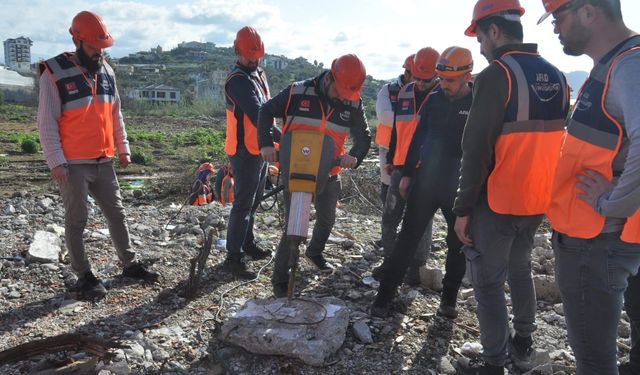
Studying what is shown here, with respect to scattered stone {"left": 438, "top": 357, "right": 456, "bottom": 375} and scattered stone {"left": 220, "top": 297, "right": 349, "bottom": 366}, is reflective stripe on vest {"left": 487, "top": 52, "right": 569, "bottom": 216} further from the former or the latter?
scattered stone {"left": 220, "top": 297, "right": 349, "bottom": 366}

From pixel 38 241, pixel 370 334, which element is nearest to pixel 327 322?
pixel 370 334

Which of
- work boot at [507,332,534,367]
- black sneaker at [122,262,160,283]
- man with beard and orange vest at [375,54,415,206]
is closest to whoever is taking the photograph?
work boot at [507,332,534,367]

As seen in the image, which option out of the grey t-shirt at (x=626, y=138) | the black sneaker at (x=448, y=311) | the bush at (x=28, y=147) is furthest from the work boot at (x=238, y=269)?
the bush at (x=28, y=147)

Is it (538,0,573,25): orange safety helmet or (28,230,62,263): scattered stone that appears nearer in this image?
(538,0,573,25): orange safety helmet

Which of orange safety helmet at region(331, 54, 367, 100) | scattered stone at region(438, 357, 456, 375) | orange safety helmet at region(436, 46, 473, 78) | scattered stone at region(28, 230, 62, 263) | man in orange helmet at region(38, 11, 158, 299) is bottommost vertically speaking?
scattered stone at region(438, 357, 456, 375)

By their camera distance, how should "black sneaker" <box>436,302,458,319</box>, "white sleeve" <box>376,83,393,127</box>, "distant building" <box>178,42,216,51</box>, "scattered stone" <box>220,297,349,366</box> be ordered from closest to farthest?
"scattered stone" <box>220,297,349,366</box> → "black sneaker" <box>436,302,458,319</box> → "white sleeve" <box>376,83,393,127</box> → "distant building" <box>178,42,216,51</box>

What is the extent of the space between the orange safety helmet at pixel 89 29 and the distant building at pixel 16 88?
5094 cm

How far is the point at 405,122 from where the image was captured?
185 inches

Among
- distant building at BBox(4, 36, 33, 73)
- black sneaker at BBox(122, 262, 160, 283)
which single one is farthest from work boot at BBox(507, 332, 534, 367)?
distant building at BBox(4, 36, 33, 73)

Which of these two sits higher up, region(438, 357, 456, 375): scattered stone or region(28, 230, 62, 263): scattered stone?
region(28, 230, 62, 263): scattered stone

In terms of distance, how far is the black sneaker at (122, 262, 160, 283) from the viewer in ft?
14.5

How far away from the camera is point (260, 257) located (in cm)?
515

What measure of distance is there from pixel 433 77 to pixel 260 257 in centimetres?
248

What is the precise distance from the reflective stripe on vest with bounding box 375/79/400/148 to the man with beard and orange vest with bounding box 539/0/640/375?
3.28 m
